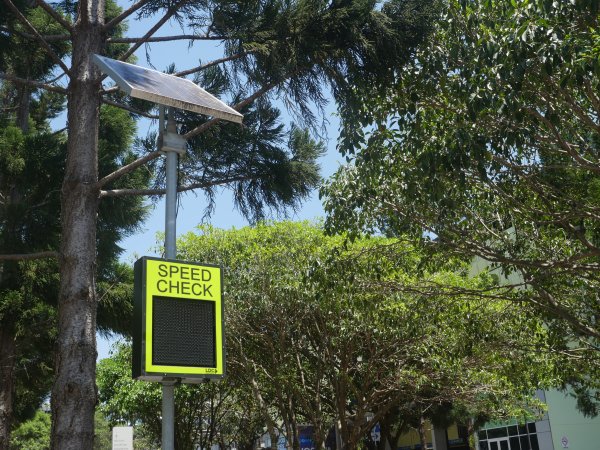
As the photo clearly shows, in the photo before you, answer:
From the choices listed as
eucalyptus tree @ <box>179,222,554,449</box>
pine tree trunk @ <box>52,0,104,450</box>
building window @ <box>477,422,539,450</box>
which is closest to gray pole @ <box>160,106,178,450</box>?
pine tree trunk @ <box>52,0,104,450</box>

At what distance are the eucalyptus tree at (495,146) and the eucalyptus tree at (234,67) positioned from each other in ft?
1.87

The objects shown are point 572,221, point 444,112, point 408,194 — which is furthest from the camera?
point 572,221

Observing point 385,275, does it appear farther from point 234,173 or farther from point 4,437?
point 4,437

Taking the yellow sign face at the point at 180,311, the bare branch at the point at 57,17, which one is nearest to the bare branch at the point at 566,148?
the yellow sign face at the point at 180,311

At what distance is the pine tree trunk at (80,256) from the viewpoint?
5.79 m

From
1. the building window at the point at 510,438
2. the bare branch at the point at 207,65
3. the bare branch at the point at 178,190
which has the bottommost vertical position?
the building window at the point at 510,438

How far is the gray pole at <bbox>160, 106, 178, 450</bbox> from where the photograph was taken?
4352mm

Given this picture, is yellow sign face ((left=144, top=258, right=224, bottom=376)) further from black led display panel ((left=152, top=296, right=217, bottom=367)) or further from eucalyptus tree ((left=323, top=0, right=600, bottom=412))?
eucalyptus tree ((left=323, top=0, right=600, bottom=412))

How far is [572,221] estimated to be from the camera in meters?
9.41

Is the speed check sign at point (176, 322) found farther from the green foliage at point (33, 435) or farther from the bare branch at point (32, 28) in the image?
the green foliage at point (33, 435)

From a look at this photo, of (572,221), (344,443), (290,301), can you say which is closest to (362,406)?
(344,443)

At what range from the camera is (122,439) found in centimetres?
1593

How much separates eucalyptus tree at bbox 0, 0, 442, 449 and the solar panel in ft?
4.15

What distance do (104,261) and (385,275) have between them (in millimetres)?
4797
